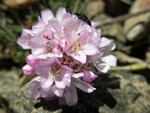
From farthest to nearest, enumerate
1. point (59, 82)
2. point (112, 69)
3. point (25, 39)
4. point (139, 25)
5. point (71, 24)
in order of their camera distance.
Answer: point (139, 25), point (112, 69), point (25, 39), point (71, 24), point (59, 82)

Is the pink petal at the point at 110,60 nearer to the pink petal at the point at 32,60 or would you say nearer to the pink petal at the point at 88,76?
the pink petal at the point at 88,76

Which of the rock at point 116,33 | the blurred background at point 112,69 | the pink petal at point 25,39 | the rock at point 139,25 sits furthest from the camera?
the rock at point 116,33

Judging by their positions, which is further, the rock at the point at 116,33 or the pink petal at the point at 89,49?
the rock at the point at 116,33

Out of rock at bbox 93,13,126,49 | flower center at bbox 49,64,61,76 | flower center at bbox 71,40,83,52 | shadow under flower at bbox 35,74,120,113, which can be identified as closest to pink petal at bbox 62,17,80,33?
flower center at bbox 71,40,83,52

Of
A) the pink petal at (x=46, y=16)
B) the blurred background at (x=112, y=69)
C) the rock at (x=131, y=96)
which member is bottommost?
the rock at (x=131, y=96)

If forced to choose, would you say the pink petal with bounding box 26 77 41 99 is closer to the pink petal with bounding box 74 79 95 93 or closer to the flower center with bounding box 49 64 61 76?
the flower center with bounding box 49 64 61 76

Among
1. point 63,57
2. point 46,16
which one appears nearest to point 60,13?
point 46,16

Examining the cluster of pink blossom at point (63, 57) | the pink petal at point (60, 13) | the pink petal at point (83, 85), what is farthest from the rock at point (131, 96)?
the pink petal at point (60, 13)

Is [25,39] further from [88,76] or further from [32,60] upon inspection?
[88,76]

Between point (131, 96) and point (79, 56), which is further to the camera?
point (131, 96)
